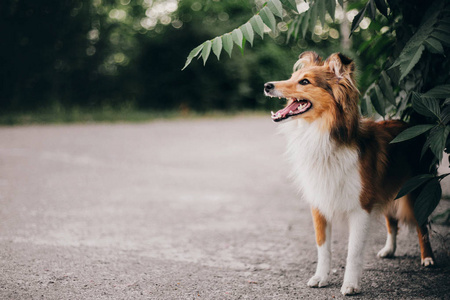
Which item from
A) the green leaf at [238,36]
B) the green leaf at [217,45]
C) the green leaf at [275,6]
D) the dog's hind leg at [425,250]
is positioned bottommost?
the dog's hind leg at [425,250]

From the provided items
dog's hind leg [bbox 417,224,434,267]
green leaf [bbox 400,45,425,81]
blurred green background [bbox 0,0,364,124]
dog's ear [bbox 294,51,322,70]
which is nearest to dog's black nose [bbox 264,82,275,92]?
dog's ear [bbox 294,51,322,70]

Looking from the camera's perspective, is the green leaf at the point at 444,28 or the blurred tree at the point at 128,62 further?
the blurred tree at the point at 128,62

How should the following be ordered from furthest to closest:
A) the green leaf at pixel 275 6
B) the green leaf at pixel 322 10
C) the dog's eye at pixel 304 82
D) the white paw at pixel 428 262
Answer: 1. the white paw at pixel 428 262
2. the dog's eye at pixel 304 82
3. the green leaf at pixel 322 10
4. the green leaf at pixel 275 6

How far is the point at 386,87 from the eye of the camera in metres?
3.32

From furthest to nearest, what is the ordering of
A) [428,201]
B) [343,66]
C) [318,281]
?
1. [318,281]
2. [343,66]
3. [428,201]

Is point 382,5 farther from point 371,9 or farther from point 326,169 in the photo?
point 326,169

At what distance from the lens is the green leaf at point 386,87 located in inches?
130

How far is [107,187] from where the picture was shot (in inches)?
287

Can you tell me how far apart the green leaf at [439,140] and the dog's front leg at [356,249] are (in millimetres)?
899

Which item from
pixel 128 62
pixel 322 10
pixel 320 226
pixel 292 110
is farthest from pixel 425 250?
pixel 128 62

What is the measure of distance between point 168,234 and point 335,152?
8.06ft

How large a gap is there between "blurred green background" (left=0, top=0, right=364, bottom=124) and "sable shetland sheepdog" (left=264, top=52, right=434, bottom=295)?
14.0 m

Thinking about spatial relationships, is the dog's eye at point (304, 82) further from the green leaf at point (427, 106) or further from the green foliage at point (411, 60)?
the green leaf at point (427, 106)

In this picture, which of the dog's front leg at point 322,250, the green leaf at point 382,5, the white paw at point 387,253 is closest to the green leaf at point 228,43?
the green leaf at point 382,5
